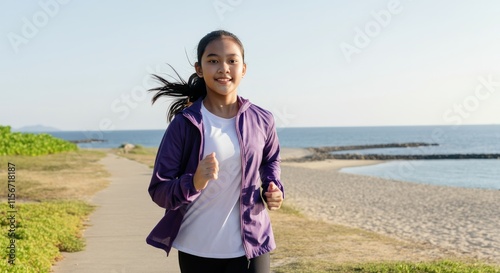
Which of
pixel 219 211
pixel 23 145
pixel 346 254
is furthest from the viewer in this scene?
pixel 23 145

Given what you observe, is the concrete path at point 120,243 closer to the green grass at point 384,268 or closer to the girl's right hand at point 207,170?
the green grass at point 384,268

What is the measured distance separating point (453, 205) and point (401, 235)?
7412 mm

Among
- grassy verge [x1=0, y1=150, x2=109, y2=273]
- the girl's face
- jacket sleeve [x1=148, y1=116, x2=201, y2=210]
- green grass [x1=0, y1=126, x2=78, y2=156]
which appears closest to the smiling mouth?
the girl's face

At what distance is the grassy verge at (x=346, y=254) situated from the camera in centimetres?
673

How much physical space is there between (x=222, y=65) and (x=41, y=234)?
5947 mm

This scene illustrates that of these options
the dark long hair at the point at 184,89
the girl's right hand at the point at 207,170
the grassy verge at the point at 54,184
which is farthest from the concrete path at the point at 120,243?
the girl's right hand at the point at 207,170

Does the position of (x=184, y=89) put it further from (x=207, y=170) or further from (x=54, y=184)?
(x=54, y=184)

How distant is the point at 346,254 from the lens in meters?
8.29

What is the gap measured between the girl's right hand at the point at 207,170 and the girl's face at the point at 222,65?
467mm

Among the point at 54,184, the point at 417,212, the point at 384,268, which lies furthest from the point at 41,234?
the point at 417,212

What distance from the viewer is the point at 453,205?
18422 millimetres

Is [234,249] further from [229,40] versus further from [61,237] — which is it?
[61,237]

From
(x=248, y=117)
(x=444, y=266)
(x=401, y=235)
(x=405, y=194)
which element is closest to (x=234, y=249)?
(x=248, y=117)

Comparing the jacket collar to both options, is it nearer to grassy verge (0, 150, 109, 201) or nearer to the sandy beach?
the sandy beach
